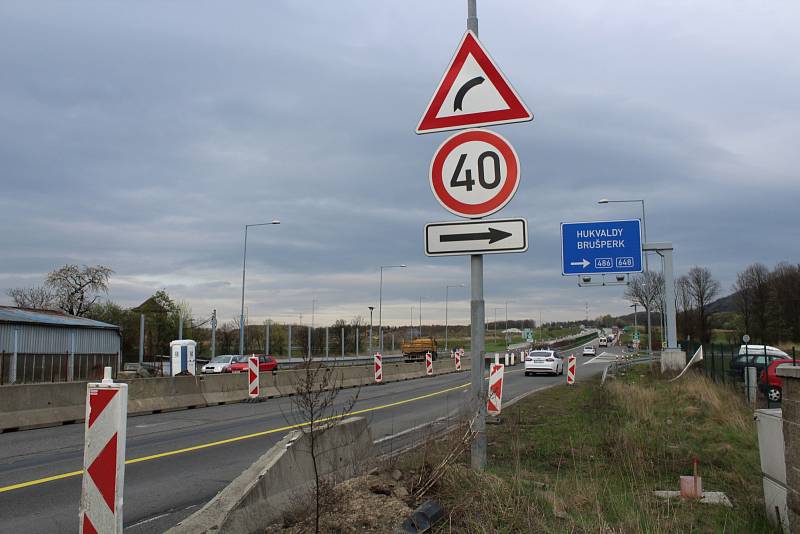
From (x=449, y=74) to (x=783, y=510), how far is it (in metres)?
4.41

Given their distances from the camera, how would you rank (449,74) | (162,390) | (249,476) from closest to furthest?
(249,476) < (449,74) < (162,390)

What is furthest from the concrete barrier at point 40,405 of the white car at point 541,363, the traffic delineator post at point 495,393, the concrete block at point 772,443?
the white car at point 541,363

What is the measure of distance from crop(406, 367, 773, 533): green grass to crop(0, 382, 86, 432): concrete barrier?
31.1 feet

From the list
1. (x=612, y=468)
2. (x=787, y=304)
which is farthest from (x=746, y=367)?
(x=787, y=304)

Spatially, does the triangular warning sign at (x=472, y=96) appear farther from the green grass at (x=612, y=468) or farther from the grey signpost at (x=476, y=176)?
the green grass at (x=612, y=468)

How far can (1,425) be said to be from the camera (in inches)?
524

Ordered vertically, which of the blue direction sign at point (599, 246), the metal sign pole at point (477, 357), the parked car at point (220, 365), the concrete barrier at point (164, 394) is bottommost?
the parked car at point (220, 365)

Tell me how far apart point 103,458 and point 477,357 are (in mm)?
2692

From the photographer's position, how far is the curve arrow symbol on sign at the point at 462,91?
530 cm

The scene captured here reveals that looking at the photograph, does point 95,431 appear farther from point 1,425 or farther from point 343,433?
point 1,425

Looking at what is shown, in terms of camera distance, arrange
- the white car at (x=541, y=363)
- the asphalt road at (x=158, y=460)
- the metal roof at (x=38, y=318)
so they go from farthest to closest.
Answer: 1. the white car at (x=541, y=363)
2. the metal roof at (x=38, y=318)
3. the asphalt road at (x=158, y=460)

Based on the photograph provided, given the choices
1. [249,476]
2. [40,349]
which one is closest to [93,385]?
[249,476]

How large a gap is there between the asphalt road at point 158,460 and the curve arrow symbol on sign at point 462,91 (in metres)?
2.69

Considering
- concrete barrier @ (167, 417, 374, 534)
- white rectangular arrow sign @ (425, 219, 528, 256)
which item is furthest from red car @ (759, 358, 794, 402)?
white rectangular arrow sign @ (425, 219, 528, 256)
